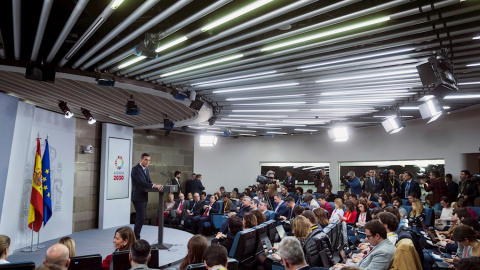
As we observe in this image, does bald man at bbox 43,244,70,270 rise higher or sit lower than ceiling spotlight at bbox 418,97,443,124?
lower

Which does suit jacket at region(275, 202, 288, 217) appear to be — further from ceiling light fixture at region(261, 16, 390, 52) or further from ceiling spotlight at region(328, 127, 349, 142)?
ceiling light fixture at region(261, 16, 390, 52)

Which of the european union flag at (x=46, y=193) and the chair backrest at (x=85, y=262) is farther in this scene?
the european union flag at (x=46, y=193)

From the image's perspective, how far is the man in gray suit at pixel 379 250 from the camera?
3621mm

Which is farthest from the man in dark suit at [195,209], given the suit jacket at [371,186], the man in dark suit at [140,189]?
the suit jacket at [371,186]

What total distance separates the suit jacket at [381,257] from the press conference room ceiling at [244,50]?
2.18 metres

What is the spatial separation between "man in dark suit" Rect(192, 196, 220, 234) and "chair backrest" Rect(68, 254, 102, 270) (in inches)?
292

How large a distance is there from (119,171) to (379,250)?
28.9ft

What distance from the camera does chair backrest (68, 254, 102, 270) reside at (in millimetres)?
3113

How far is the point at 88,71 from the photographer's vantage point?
5730mm

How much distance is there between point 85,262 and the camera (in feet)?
10.3

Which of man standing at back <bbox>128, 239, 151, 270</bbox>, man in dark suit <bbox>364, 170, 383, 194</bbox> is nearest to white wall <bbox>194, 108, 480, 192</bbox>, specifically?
man in dark suit <bbox>364, 170, 383, 194</bbox>

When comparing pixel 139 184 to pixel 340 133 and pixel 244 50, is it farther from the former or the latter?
pixel 340 133

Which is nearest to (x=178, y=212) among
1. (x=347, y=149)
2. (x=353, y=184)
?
(x=353, y=184)

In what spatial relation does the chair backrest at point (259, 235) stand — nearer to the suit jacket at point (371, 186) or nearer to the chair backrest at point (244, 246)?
Result: the chair backrest at point (244, 246)
